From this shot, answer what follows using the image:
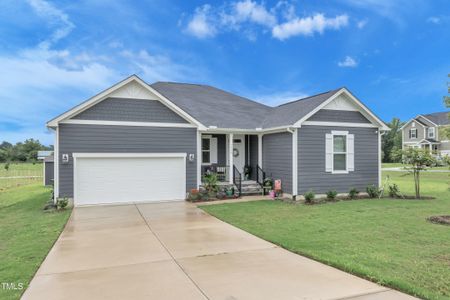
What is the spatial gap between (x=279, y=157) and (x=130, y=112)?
6.70m

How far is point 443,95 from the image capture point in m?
9.22

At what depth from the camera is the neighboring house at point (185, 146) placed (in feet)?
39.3

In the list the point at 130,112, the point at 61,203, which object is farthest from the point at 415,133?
the point at 61,203

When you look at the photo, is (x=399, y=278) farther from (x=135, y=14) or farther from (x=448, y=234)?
(x=135, y=14)

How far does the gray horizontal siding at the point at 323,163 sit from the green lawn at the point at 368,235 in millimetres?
1491

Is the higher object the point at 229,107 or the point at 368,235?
the point at 229,107

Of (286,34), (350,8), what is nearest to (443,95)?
(350,8)

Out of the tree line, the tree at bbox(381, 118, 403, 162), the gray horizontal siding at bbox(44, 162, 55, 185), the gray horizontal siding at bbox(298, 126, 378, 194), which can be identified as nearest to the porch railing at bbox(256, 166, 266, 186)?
the gray horizontal siding at bbox(298, 126, 378, 194)

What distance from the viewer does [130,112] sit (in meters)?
12.6

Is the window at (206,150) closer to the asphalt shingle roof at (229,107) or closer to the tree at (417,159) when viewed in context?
the asphalt shingle roof at (229,107)

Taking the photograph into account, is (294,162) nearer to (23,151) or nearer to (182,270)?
(182,270)

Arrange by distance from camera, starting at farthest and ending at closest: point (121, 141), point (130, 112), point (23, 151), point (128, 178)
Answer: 1. point (23, 151)
2. point (128, 178)
3. point (130, 112)
4. point (121, 141)

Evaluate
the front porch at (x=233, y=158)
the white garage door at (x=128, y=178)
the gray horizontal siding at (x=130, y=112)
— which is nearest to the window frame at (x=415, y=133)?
the front porch at (x=233, y=158)

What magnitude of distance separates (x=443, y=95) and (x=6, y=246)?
12.0 metres
